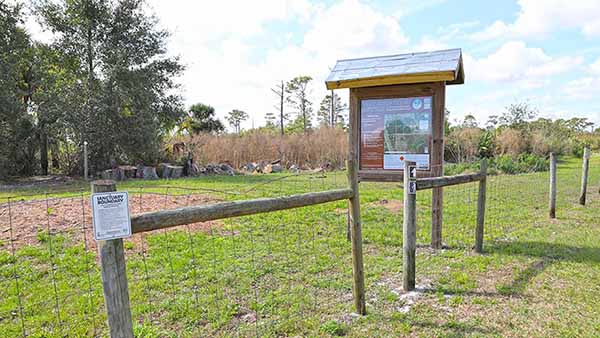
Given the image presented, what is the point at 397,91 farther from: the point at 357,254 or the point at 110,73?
the point at 110,73

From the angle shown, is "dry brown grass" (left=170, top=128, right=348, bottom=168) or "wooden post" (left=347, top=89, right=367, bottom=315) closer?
"wooden post" (left=347, top=89, right=367, bottom=315)

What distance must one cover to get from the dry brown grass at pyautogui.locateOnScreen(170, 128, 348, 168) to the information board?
13607 mm

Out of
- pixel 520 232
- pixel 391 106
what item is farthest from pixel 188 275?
pixel 520 232

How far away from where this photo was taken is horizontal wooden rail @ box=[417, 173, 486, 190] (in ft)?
13.1

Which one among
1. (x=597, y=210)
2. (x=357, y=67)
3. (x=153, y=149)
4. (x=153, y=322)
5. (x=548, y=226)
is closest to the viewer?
(x=153, y=322)

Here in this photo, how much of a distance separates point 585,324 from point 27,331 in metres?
4.29

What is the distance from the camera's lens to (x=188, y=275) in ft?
13.1

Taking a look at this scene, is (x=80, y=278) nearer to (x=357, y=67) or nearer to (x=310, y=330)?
(x=310, y=330)

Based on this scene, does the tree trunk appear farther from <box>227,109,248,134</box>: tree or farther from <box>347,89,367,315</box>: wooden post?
<box>227,109,248,134</box>: tree

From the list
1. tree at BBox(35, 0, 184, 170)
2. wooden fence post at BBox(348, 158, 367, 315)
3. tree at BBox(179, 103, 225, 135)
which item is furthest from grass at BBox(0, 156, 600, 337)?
tree at BBox(179, 103, 225, 135)

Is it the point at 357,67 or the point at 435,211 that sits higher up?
the point at 357,67

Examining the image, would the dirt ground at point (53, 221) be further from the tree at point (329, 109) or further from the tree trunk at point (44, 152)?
the tree at point (329, 109)

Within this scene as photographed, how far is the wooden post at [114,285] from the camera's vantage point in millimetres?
1863

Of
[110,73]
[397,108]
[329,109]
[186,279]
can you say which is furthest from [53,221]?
[329,109]
